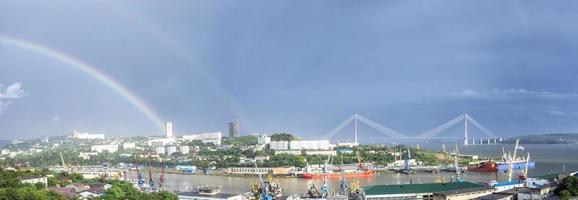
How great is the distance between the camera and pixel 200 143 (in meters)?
34.8

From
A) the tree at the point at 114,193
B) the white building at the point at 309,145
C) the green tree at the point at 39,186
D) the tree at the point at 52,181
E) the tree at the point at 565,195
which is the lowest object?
the tree at the point at 565,195

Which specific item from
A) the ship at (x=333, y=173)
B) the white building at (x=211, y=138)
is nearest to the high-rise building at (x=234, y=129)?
the white building at (x=211, y=138)

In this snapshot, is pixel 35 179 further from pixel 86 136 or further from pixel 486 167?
pixel 86 136

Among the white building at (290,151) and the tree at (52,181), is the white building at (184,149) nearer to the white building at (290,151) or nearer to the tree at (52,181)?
the white building at (290,151)

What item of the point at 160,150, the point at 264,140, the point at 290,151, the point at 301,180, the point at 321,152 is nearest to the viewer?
the point at 301,180

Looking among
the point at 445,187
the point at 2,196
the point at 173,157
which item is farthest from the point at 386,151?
the point at 2,196

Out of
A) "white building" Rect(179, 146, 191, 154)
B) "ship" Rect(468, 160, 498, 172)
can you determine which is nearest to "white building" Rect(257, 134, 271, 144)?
"white building" Rect(179, 146, 191, 154)

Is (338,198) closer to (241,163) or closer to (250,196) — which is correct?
(250,196)

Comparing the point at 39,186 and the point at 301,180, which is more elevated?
the point at 39,186

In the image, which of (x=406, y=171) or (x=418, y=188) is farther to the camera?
(x=406, y=171)

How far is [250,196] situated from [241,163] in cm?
1200

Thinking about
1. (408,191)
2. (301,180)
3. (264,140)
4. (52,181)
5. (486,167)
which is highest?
(264,140)

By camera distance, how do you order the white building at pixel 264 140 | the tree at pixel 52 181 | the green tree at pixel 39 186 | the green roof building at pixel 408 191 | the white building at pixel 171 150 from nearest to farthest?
the green tree at pixel 39 186 < the green roof building at pixel 408 191 < the tree at pixel 52 181 < the white building at pixel 171 150 < the white building at pixel 264 140

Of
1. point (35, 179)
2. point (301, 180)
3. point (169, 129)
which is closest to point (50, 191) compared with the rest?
point (35, 179)
